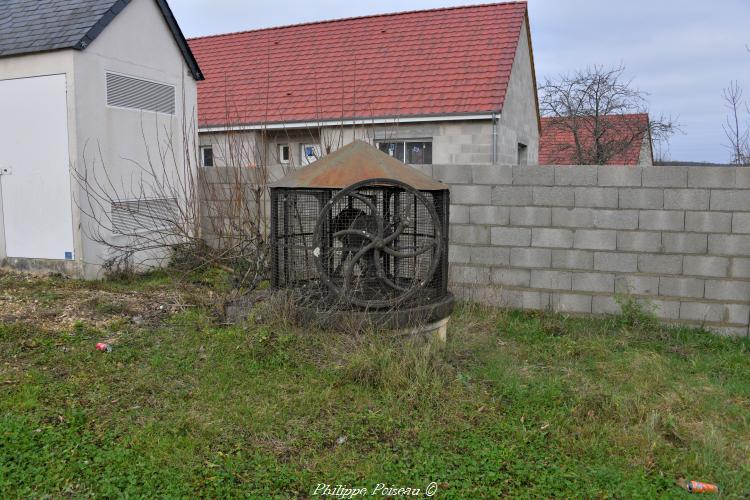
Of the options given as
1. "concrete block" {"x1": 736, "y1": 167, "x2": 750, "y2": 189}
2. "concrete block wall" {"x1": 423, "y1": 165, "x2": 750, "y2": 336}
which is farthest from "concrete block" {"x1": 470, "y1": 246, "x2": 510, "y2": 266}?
"concrete block" {"x1": 736, "y1": 167, "x2": 750, "y2": 189}

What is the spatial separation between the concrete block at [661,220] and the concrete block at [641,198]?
0.08 meters

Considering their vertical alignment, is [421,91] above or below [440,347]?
above

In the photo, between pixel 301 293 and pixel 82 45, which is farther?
pixel 82 45

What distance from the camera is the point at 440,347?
5094 mm

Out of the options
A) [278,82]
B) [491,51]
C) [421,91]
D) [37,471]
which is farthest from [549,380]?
[278,82]

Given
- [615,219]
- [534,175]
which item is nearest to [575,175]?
[534,175]

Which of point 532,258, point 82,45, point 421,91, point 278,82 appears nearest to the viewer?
point 532,258

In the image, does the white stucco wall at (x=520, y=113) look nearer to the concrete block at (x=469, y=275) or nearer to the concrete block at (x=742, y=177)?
the concrete block at (x=469, y=275)

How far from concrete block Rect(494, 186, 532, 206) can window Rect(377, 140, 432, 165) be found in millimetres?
4890

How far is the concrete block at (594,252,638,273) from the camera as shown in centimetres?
675

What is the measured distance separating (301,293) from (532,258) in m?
2.93

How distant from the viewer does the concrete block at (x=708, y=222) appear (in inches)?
251

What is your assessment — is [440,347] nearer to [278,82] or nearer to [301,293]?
[301,293]

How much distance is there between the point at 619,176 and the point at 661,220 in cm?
64
